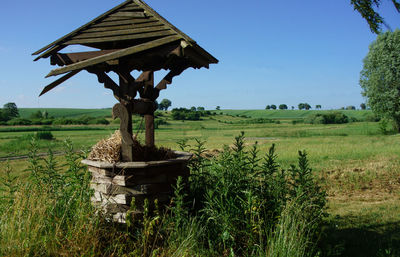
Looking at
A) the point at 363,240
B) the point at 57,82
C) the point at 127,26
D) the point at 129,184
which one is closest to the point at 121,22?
the point at 127,26

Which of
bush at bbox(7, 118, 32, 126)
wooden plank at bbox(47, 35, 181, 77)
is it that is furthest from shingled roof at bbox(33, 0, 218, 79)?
bush at bbox(7, 118, 32, 126)

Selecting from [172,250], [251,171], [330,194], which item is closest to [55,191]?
[172,250]

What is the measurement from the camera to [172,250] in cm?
380

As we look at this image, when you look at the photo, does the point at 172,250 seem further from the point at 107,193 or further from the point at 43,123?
the point at 43,123

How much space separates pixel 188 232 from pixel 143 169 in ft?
3.46

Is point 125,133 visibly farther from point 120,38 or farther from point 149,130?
point 120,38

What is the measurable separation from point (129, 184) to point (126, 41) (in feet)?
7.91

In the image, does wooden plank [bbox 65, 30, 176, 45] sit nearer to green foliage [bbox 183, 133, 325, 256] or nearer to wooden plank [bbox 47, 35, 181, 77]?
wooden plank [bbox 47, 35, 181, 77]

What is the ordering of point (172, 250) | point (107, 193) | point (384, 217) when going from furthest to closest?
point (384, 217), point (107, 193), point (172, 250)

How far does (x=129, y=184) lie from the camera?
168 inches

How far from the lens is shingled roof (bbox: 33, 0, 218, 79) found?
4488mm

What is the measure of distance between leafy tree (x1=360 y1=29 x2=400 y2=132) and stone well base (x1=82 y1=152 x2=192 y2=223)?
111 feet

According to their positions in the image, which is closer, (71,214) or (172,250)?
(172,250)

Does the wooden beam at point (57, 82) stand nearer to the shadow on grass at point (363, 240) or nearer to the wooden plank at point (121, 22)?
the wooden plank at point (121, 22)
